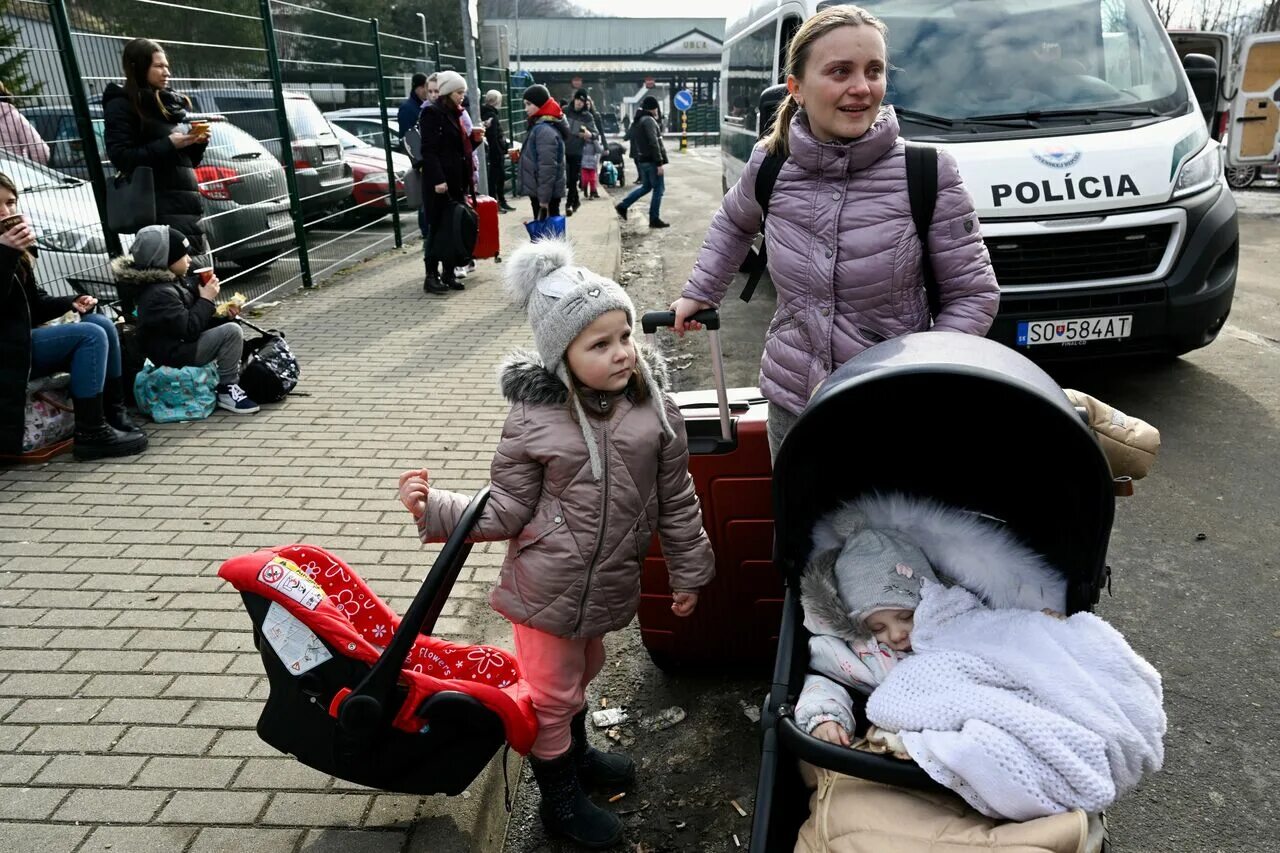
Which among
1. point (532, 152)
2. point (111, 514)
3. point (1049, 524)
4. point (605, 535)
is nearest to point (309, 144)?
point (532, 152)

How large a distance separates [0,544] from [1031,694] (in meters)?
4.20

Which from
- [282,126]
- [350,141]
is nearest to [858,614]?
[282,126]

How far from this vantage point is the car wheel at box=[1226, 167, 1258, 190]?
16781 mm

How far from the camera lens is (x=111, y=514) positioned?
4.43 metres

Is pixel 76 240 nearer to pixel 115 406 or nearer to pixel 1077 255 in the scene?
pixel 115 406

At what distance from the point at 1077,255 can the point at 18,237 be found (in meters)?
5.58

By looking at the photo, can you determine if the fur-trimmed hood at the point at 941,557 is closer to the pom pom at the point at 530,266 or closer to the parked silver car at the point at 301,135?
the pom pom at the point at 530,266

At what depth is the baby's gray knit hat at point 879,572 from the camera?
2.10 meters

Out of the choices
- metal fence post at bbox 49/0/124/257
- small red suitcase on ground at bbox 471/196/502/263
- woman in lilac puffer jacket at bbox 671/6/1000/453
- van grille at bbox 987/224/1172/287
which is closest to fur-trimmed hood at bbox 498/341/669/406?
woman in lilac puffer jacket at bbox 671/6/1000/453

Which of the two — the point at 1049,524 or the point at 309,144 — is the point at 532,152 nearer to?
the point at 309,144

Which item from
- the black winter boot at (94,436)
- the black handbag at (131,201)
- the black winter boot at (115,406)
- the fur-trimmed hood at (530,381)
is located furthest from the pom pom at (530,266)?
the black handbag at (131,201)

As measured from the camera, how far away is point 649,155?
14617mm

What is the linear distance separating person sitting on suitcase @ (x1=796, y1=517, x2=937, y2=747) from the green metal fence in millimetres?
5082

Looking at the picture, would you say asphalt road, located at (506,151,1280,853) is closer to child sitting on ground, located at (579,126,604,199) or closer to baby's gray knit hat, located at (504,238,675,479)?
baby's gray knit hat, located at (504,238,675,479)
